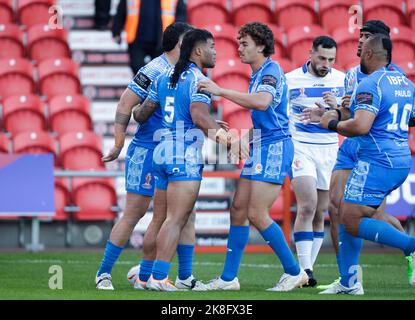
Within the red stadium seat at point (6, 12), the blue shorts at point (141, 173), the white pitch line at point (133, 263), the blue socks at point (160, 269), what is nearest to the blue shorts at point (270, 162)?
the blue shorts at point (141, 173)

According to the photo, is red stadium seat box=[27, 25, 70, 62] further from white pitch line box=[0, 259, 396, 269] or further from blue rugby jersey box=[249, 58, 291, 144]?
blue rugby jersey box=[249, 58, 291, 144]

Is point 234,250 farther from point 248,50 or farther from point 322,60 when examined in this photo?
point 322,60

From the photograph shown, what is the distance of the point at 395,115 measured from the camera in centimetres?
853

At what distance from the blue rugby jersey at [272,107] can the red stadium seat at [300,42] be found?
25.6ft

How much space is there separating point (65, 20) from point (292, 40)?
3.67 metres

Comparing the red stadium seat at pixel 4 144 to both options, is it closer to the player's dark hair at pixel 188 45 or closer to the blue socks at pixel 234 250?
Answer: the blue socks at pixel 234 250

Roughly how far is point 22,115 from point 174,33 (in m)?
6.81

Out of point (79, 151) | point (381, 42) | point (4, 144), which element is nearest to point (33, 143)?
point (4, 144)

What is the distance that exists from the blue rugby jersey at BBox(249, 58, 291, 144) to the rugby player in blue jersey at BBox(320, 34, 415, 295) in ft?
1.86

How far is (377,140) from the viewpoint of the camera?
8539mm

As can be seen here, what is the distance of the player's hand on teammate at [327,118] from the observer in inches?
344

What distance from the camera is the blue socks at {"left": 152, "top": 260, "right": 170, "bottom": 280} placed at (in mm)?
8867
